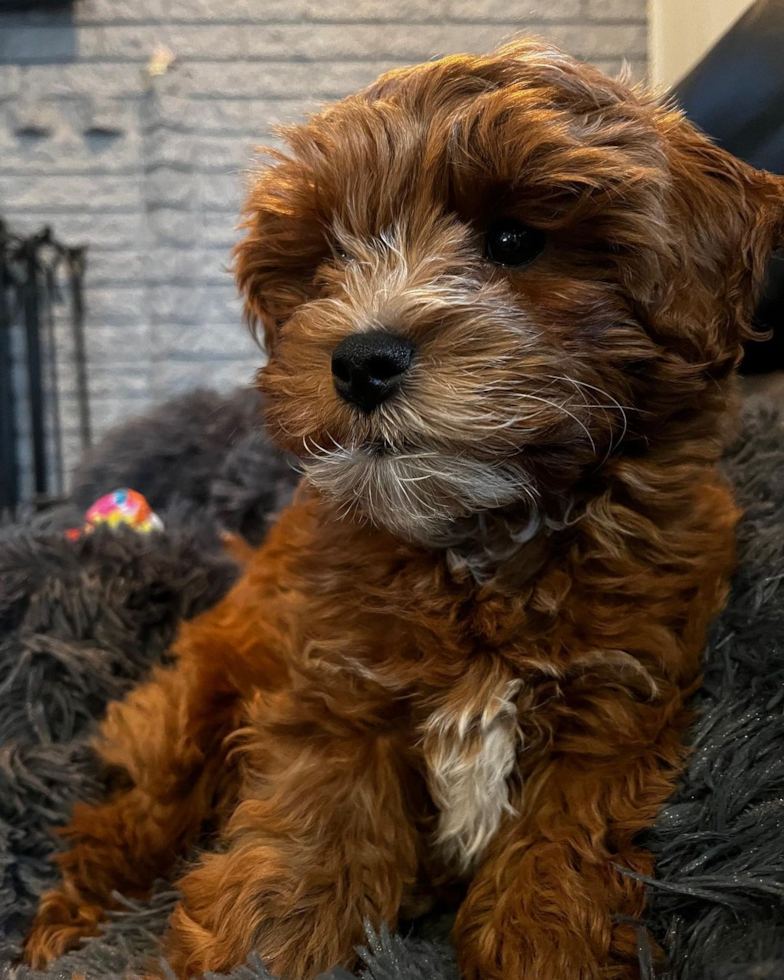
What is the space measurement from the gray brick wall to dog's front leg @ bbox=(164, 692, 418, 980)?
2195 mm

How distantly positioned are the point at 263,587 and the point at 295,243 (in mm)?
444

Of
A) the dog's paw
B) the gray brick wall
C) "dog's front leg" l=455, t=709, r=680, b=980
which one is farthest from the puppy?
the gray brick wall

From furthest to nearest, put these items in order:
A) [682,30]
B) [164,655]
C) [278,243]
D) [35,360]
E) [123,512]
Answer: [35,360], [682,30], [123,512], [164,655], [278,243]

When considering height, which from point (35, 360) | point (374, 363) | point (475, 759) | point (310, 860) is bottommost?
point (35, 360)

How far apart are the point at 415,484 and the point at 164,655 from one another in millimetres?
743

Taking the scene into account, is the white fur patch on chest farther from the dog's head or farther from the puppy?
the dog's head

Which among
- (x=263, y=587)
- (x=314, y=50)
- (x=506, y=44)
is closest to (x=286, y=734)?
(x=263, y=587)

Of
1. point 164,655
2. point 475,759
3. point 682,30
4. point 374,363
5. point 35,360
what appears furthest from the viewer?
point 35,360

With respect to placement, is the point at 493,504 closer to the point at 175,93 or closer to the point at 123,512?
the point at 123,512

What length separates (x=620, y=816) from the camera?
780 mm

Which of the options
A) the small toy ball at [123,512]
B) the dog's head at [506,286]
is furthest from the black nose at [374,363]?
the small toy ball at [123,512]

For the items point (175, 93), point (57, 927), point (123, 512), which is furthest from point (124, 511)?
point (175, 93)

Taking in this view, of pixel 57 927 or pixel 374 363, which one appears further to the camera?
pixel 57 927

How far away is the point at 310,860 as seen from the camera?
2.65ft
